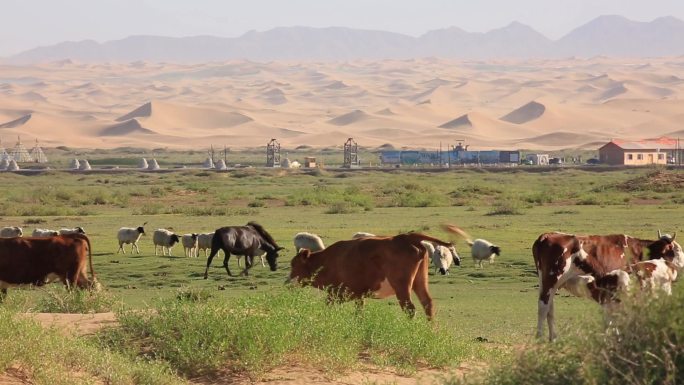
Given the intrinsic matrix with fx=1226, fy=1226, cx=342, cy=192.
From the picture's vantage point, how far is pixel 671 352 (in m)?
7.76

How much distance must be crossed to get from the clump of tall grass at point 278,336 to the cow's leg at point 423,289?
0.92m

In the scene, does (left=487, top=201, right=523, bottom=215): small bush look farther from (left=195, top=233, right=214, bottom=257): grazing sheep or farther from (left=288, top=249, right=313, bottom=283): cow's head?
(left=288, top=249, right=313, bottom=283): cow's head

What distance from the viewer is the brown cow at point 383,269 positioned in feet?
44.6

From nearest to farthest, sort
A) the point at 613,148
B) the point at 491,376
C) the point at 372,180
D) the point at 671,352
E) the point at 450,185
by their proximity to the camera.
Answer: the point at 671,352
the point at 491,376
the point at 450,185
the point at 372,180
the point at 613,148

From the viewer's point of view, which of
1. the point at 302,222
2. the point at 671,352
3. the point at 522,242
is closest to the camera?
the point at 671,352

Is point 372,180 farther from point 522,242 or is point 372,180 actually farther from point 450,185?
point 522,242

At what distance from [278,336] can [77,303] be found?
4094 mm

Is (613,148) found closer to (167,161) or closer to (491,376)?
(167,161)

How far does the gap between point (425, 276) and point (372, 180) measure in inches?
2298

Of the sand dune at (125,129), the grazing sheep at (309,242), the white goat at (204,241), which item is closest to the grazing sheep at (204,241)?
the white goat at (204,241)

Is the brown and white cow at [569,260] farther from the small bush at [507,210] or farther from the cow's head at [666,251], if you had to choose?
the small bush at [507,210]

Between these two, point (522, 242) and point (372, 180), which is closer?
point (522, 242)

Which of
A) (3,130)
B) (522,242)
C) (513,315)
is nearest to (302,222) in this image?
(522,242)

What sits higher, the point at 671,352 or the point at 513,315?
the point at 671,352
